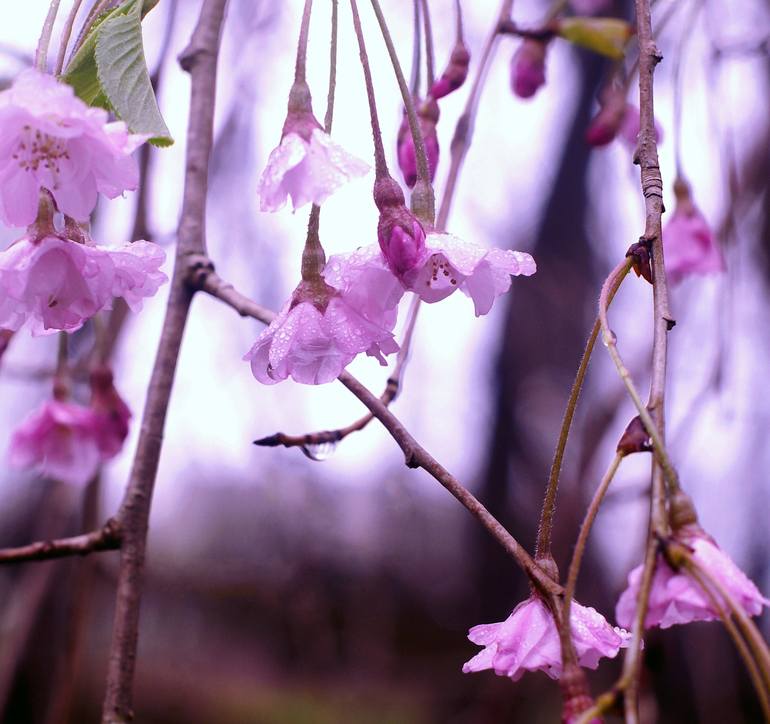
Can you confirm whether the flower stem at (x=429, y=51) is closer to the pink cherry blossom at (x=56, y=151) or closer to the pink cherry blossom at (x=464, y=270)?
the pink cherry blossom at (x=464, y=270)

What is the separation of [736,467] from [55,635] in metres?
4.12

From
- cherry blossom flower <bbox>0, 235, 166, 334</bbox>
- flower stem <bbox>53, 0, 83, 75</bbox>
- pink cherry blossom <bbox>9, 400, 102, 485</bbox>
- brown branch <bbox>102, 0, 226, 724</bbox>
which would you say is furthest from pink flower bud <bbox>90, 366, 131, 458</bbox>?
flower stem <bbox>53, 0, 83, 75</bbox>

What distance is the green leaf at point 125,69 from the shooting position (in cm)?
80

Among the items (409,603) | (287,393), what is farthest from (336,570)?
(287,393)

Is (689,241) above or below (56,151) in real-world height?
above

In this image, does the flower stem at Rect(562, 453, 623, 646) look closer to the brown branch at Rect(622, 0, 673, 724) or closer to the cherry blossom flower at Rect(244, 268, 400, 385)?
the brown branch at Rect(622, 0, 673, 724)

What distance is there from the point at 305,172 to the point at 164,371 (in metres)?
0.44

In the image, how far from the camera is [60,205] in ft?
2.72

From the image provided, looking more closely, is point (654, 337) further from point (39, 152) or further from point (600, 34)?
point (600, 34)

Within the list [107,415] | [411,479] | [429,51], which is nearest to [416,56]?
[429,51]

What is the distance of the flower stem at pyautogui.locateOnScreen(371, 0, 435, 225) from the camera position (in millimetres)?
840

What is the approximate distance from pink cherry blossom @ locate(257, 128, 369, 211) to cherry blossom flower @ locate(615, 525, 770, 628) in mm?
403

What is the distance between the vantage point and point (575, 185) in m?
5.41

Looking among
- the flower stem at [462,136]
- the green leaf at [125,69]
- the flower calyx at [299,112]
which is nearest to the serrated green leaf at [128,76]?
the green leaf at [125,69]
